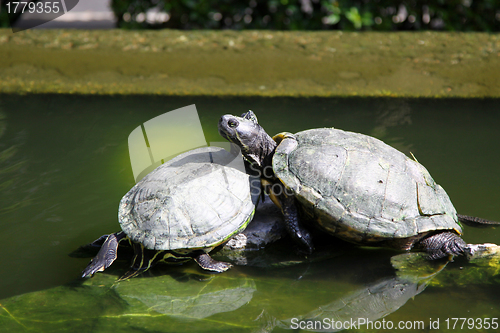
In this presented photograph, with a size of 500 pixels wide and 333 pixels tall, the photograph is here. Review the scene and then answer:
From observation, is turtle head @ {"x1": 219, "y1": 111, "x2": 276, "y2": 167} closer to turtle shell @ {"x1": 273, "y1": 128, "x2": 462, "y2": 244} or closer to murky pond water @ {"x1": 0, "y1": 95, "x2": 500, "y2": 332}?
turtle shell @ {"x1": 273, "y1": 128, "x2": 462, "y2": 244}

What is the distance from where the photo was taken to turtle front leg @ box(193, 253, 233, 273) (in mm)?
2930

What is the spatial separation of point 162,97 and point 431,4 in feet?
16.1

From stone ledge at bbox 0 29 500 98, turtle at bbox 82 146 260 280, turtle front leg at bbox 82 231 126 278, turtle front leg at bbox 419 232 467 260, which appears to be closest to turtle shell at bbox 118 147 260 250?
turtle at bbox 82 146 260 280

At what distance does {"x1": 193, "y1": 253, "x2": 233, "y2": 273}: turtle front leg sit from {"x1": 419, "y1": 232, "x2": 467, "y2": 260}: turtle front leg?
151cm

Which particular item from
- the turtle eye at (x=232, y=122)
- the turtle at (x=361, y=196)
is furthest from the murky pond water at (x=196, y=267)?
the turtle eye at (x=232, y=122)

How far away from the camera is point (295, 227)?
3104mm

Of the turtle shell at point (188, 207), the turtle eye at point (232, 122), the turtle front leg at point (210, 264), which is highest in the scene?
the turtle eye at point (232, 122)

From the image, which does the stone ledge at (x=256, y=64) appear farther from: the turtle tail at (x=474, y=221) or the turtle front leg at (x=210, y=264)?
the turtle front leg at (x=210, y=264)

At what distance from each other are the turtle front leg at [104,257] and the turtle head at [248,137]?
1.18 meters

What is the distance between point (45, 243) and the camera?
323 centimetres

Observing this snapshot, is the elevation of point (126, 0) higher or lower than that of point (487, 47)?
higher

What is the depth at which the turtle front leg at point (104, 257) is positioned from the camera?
283 cm

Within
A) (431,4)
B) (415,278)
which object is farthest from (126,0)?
(415,278)

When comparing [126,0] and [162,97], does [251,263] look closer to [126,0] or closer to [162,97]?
[162,97]
